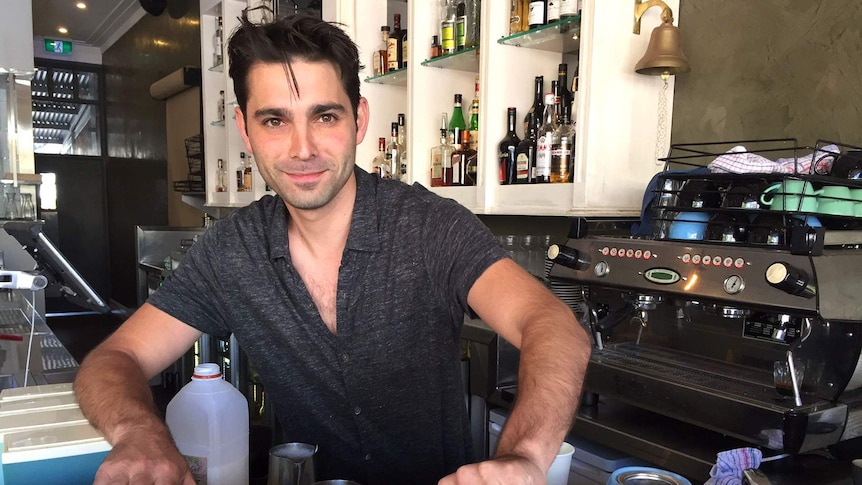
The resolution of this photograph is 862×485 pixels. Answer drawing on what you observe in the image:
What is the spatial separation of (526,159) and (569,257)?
1.82 feet

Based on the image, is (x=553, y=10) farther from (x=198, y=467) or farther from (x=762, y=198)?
(x=198, y=467)

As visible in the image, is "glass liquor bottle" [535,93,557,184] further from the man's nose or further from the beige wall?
the man's nose

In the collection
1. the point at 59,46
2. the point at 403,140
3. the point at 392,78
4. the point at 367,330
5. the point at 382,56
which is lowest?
the point at 367,330

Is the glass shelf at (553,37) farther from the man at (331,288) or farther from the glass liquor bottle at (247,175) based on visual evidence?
the glass liquor bottle at (247,175)

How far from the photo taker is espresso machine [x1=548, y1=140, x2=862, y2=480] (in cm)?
130

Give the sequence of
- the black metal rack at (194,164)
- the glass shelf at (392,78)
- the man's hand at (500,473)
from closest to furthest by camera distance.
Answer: the man's hand at (500,473) < the glass shelf at (392,78) < the black metal rack at (194,164)

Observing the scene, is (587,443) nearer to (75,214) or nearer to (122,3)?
(122,3)

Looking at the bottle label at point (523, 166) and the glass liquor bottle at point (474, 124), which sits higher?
the glass liquor bottle at point (474, 124)

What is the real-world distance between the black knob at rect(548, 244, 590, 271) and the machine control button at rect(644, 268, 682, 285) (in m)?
0.18

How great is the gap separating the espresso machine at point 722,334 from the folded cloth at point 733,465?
0.28ft

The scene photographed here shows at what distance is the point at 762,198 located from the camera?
1417 millimetres

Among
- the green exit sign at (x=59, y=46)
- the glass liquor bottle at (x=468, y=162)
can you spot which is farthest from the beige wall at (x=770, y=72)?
the green exit sign at (x=59, y=46)

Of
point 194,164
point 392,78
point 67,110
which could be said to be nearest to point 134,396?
point 392,78

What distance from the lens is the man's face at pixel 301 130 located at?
1270mm
